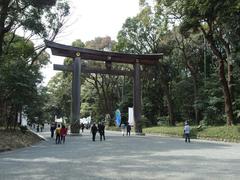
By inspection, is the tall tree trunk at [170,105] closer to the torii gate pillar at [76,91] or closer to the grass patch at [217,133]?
the grass patch at [217,133]

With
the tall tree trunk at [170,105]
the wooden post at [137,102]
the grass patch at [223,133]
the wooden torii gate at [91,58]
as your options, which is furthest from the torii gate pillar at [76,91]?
the tall tree trunk at [170,105]

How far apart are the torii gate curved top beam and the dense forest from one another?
1257mm

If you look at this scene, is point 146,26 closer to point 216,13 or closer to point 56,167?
point 216,13

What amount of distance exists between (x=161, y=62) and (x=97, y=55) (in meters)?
13.0

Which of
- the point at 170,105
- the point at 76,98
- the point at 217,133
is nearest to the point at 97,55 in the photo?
the point at 76,98

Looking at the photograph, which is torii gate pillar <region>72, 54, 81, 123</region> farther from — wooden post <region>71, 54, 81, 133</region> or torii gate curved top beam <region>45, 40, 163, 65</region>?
torii gate curved top beam <region>45, 40, 163, 65</region>

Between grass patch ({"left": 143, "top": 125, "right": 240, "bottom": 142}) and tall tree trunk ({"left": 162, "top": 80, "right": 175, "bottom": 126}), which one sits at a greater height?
tall tree trunk ({"left": 162, "top": 80, "right": 175, "bottom": 126})

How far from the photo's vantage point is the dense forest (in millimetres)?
24391

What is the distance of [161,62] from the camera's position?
1789 inches

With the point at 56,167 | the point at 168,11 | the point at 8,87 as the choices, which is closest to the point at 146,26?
the point at 168,11

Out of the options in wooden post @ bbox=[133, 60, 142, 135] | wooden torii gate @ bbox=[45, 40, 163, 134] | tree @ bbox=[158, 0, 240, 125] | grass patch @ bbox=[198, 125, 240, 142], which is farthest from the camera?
wooden post @ bbox=[133, 60, 142, 135]

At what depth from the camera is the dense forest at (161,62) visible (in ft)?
80.0

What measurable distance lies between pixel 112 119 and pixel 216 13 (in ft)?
115

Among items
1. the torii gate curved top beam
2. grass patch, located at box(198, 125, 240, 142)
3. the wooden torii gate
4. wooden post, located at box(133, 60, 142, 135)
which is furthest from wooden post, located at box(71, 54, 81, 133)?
grass patch, located at box(198, 125, 240, 142)
